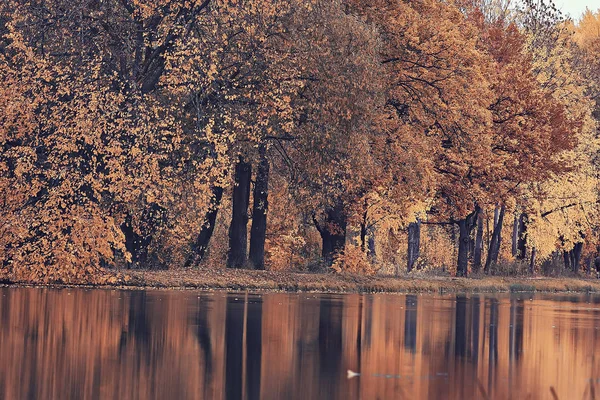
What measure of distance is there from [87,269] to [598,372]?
64.4 feet

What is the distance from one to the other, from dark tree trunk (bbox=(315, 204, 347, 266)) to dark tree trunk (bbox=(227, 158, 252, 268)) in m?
4.69

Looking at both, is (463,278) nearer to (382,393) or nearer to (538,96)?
(538,96)

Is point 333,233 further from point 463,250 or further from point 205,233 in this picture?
point 463,250

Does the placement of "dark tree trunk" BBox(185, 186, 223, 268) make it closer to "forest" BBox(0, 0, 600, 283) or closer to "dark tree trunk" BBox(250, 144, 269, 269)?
"forest" BBox(0, 0, 600, 283)

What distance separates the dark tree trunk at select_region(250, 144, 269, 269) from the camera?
41188 millimetres

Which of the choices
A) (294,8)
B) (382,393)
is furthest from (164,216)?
(382,393)

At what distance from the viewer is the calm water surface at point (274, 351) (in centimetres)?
1212

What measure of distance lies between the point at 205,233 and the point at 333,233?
5.37m

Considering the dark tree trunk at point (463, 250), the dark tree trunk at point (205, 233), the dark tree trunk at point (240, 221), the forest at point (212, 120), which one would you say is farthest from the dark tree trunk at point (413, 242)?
the dark tree trunk at point (240, 221)

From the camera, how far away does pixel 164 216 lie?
3834 cm

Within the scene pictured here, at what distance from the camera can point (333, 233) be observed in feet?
148

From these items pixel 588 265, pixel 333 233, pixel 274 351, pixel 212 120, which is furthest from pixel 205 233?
pixel 588 265

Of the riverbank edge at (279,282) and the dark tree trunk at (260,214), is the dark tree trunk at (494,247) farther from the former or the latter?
the dark tree trunk at (260,214)

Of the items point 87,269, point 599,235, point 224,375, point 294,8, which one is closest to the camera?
point 224,375
